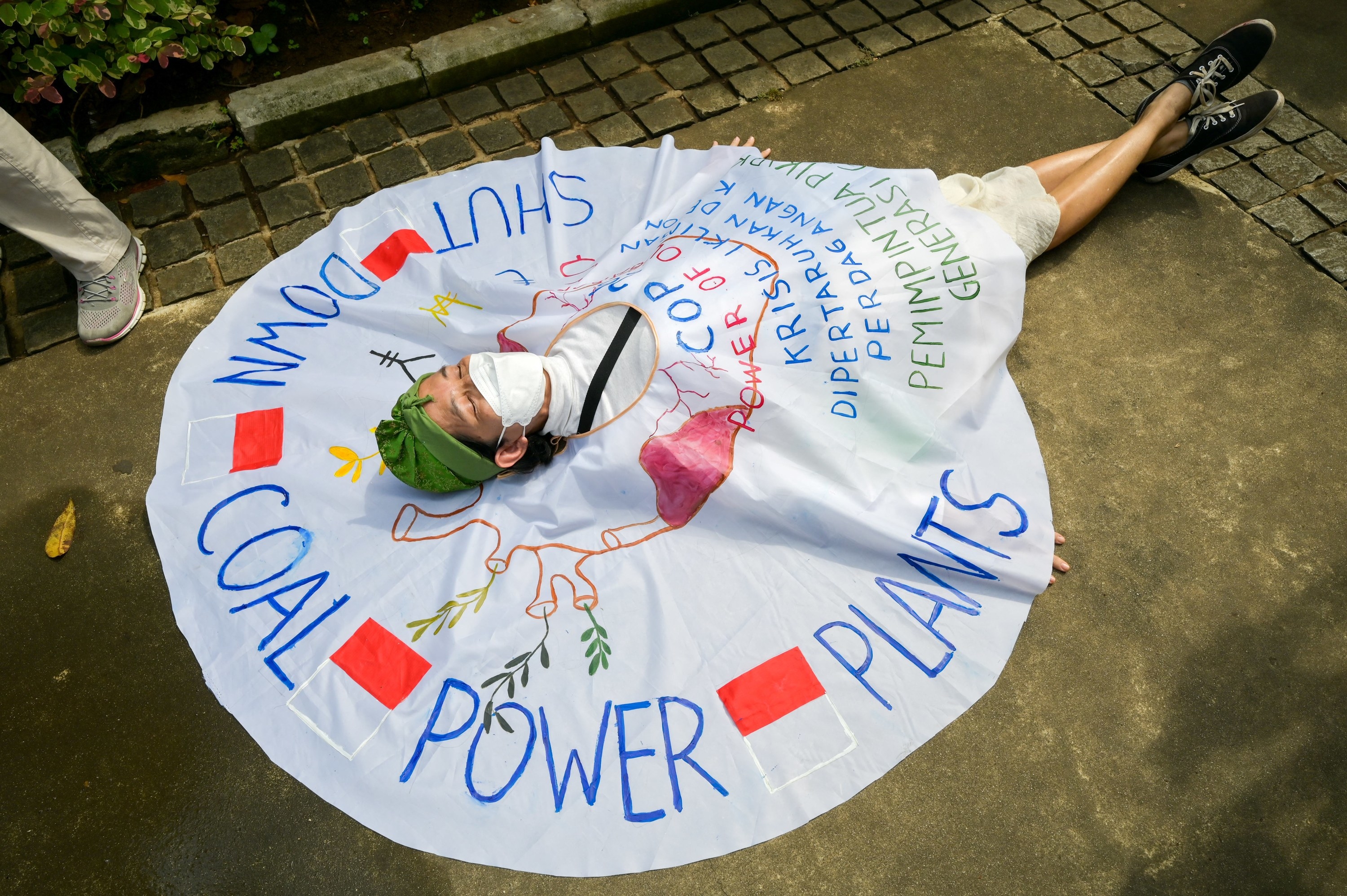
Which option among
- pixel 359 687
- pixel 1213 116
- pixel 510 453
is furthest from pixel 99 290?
pixel 1213 116

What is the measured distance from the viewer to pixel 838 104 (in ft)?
13.4

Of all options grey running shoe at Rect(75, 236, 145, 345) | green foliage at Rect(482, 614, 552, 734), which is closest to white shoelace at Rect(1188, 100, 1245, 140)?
green foliage at Rect(482, 614, 552, 734)

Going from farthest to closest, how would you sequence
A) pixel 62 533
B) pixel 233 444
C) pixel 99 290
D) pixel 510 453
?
pixel 99 290
pixel 233 444
pixel 62 533
pixel 510 453

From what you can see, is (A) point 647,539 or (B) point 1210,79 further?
(B) point 1210,79

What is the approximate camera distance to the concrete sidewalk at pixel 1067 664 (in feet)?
7.44

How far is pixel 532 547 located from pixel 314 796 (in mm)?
911

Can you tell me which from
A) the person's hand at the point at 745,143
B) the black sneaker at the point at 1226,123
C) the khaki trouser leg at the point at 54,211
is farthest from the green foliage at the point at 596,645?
the black sneaker at the point at 1226,123

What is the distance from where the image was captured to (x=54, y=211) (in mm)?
3197

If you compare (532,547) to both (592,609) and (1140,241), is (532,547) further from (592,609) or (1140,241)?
(1140,241)

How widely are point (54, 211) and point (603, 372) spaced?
217 centimetres

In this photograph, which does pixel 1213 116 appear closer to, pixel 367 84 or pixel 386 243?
pixel 386 243

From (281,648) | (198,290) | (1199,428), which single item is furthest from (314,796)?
(1199,428)

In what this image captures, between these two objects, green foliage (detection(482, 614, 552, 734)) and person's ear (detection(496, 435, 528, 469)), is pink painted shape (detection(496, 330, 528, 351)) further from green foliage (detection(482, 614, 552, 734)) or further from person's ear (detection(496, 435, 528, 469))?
green foliage (detection(482, 614, 552, 734))

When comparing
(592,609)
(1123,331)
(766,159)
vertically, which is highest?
(766,159)
